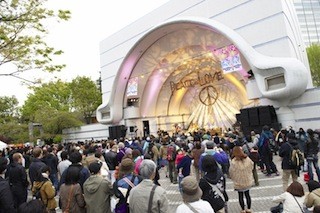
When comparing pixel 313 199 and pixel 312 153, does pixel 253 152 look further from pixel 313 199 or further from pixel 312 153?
pixel 313 199

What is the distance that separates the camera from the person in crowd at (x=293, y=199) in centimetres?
341

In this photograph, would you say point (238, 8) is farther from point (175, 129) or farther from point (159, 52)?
point (175, 129)

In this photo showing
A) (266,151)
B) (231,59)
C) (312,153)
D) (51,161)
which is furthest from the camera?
(231,59)

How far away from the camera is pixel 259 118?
15086 mm

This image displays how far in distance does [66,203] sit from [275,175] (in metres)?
7.10

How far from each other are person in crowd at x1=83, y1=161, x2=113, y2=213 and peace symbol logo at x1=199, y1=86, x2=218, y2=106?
66.1 feet

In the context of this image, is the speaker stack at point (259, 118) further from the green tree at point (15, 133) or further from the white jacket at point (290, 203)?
the green tree at point (15, 133)

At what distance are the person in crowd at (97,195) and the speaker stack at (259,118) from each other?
1248cm

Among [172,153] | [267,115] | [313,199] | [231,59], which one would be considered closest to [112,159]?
[172,153]

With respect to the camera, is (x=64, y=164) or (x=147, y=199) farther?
(x=64, y=164)

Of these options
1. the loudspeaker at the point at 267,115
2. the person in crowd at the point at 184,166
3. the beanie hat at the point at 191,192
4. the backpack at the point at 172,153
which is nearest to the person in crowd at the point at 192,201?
the beanie hat at the point at 191,192

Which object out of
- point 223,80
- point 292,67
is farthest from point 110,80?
point 292,67

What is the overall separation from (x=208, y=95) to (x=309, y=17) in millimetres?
90119

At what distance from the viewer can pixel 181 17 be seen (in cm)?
1903
